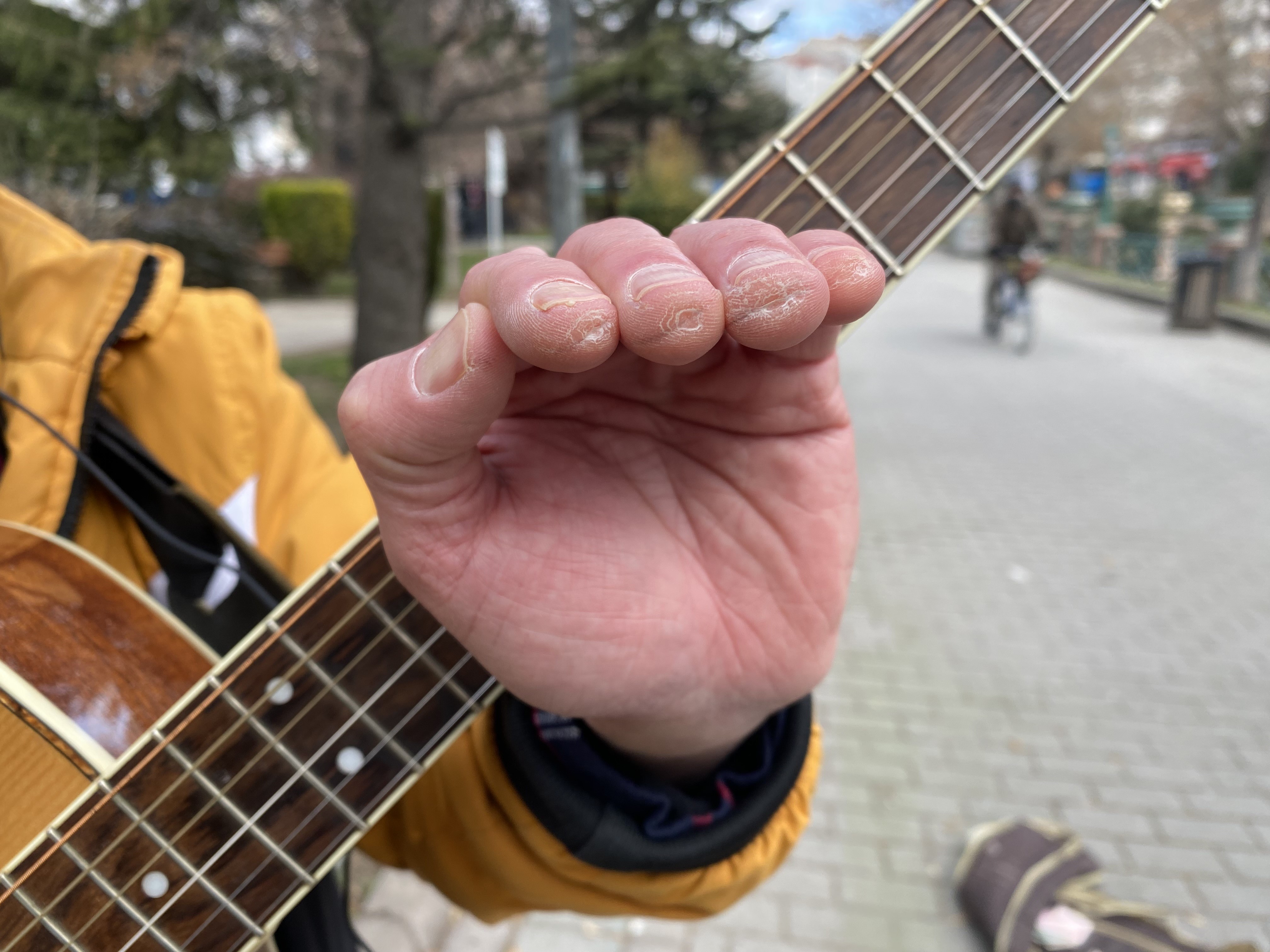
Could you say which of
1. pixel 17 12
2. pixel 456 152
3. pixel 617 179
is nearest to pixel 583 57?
pixel 17 12

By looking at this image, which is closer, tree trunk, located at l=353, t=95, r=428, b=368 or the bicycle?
tree trunk, located at l=353, t=95, r=428, b=368

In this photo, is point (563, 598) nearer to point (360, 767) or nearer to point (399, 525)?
point (399, 525)

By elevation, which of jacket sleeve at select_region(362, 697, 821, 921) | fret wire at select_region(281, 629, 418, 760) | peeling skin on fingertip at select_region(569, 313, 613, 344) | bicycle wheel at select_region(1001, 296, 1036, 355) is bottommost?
bicycle wheel at select_region(1001, 296, 1036, 355)

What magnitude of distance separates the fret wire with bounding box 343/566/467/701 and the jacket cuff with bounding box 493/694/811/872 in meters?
0.11

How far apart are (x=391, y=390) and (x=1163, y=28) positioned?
1516 cm

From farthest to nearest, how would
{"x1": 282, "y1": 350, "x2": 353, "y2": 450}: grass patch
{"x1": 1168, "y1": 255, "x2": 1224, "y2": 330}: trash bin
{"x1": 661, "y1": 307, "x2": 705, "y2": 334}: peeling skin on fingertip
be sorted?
{"x1": 1168, "y1": 255, "x2": 1224, "y2": 330}: trash bin, {"x1": 282, "y1": 350, "x2": 353, "y2": 450}: grass patch, {"x1": 661, "y1": 307, "x2": 705, "y2": 334}: peeling skin on fingertip

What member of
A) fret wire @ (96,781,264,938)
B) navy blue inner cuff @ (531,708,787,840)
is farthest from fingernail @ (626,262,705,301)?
fret wire @ (96,781,264,938)

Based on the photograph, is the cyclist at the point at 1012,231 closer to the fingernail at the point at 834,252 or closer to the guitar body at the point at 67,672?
the fingernail at the point at 834,252

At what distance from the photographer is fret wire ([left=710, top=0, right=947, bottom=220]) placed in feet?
3.15

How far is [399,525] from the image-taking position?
2.60ft

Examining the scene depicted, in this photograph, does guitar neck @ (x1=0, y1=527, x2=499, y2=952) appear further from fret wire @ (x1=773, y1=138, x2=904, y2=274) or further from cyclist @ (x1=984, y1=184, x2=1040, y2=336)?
cyclist @ (x1=984, y1=184, x2=1040, y2=336)

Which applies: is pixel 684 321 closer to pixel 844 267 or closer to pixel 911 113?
pixel 844 267

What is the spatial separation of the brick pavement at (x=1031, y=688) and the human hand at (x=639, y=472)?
178 cm

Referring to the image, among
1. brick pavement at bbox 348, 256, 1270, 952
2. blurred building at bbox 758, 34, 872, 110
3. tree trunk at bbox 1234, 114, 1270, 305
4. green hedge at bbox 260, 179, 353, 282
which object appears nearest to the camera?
brick pavement at bbox 348, 256, 1270, 952
